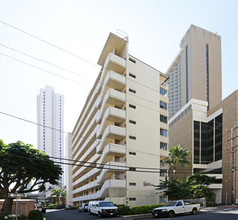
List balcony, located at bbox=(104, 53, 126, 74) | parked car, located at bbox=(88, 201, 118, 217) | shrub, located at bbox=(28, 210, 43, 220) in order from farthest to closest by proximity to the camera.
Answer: balcony, located at bbox=(104, 53, 126, 74) < parked car, located at bbox=(88, 201, 118, 217) < shrub, located at bbox=(28, 210, 43, 220)

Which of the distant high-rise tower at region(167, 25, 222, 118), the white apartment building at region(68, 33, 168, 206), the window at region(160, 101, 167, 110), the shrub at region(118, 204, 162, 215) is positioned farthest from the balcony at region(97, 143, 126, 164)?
the distant high-rise tower at region(167, 25, 222, 118)

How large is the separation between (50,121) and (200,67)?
8880cm

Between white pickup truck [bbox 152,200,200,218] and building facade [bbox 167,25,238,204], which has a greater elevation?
building facade [bbox 167,25,238,204]

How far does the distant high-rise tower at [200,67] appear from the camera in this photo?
117 metres

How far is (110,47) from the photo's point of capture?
42.3 m

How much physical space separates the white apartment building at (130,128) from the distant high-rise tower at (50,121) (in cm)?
11348

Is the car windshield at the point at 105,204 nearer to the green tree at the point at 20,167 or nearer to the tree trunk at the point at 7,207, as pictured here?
the green tree at the point at 20,167

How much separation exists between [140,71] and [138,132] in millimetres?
9850

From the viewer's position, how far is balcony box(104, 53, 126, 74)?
39409 millimetres

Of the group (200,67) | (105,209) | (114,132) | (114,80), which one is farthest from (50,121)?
(105,209)

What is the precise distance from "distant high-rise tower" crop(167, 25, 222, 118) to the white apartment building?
258 ft

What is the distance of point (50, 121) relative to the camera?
509 ft

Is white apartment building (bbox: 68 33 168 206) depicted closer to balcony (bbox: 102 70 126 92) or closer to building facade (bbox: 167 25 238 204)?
balcony (bbox: 102 70 126 92)

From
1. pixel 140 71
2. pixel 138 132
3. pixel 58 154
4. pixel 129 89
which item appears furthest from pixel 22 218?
pixel 58 154
